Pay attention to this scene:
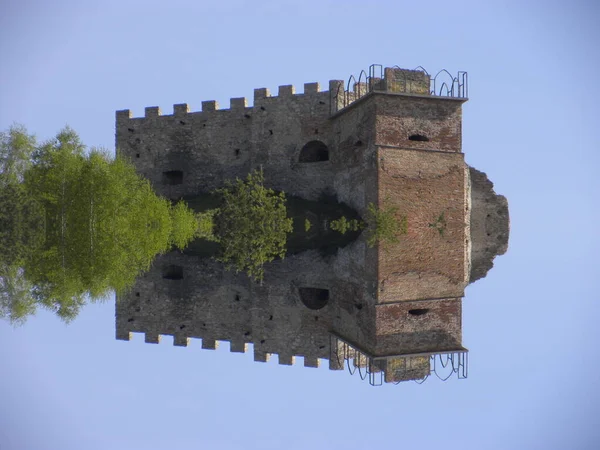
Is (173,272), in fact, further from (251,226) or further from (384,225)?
(384,225)

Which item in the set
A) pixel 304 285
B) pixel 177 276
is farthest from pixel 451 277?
pixel 177 276

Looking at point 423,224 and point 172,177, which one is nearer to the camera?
point 423,224

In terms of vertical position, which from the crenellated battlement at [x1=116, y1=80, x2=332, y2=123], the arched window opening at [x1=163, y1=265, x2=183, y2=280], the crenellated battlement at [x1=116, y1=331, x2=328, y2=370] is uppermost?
the crenellated battlement at [x1=116, y1=80, x2=332, y2=123]

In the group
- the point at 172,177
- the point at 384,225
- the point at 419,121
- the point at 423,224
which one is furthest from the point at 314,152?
the point at 172,177

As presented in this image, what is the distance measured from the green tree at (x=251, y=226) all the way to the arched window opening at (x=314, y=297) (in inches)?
73.6

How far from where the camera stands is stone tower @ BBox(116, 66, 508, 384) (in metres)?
17.8

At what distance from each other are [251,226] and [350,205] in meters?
3.26

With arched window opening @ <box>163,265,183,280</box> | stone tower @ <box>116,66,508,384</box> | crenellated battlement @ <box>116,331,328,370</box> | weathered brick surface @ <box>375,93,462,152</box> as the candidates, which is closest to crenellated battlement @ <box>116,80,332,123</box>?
stone tower @ <box>116,66,508,384</box>

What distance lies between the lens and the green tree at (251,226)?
19.0 meters

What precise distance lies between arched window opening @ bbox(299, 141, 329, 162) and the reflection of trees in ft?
15.1

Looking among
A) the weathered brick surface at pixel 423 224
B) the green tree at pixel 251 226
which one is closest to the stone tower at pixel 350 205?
the weathered brick surface at pixel 423 224

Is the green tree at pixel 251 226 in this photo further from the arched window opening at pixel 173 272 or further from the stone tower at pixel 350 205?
the arched window opening at pixel 173 272

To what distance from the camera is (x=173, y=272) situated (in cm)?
2238

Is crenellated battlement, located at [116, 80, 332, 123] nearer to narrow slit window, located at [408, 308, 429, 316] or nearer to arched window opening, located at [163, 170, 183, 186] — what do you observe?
arched window opening, located at [163, 170, 183, 186]
